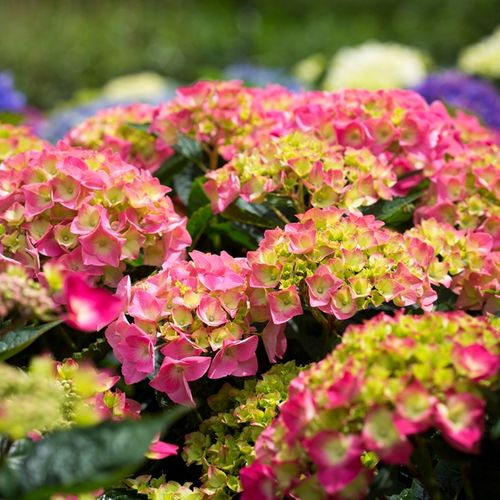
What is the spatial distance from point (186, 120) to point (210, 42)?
6295 millimetres

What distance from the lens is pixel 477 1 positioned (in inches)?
334

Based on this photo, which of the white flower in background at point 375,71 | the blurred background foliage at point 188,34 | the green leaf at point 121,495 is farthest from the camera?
the blurred background foliage at point 188,34

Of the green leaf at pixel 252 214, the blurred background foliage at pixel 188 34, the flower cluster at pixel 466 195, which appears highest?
the flower cluster at pixel 466 195

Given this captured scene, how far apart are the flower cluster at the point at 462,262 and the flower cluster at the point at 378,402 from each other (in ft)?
0.83

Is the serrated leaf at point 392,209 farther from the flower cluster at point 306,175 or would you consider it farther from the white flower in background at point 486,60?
the white flower in background at point 486,60

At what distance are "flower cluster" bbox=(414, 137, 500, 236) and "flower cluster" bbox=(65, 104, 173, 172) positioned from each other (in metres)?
0.45

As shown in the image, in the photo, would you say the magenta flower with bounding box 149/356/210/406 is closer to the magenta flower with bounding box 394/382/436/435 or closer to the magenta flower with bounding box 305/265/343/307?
the magenta flower with bounding box 305/265/343/307

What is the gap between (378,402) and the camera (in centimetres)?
72

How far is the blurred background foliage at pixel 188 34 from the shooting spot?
6.67m

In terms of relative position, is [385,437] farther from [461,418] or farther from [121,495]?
[121,495]

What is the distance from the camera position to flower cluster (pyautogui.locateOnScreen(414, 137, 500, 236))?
121 cm

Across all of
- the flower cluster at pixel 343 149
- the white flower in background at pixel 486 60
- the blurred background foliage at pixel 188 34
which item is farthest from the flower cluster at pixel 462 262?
the blurred background foliage at pixel 188 34

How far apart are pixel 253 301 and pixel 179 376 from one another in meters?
0.12

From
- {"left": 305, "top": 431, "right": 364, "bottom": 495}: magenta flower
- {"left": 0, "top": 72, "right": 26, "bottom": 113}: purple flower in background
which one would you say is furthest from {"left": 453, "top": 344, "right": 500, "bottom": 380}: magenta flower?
{"left": 0, "top": 72, "right": 26, "bottom": 113}: purple flower in background
